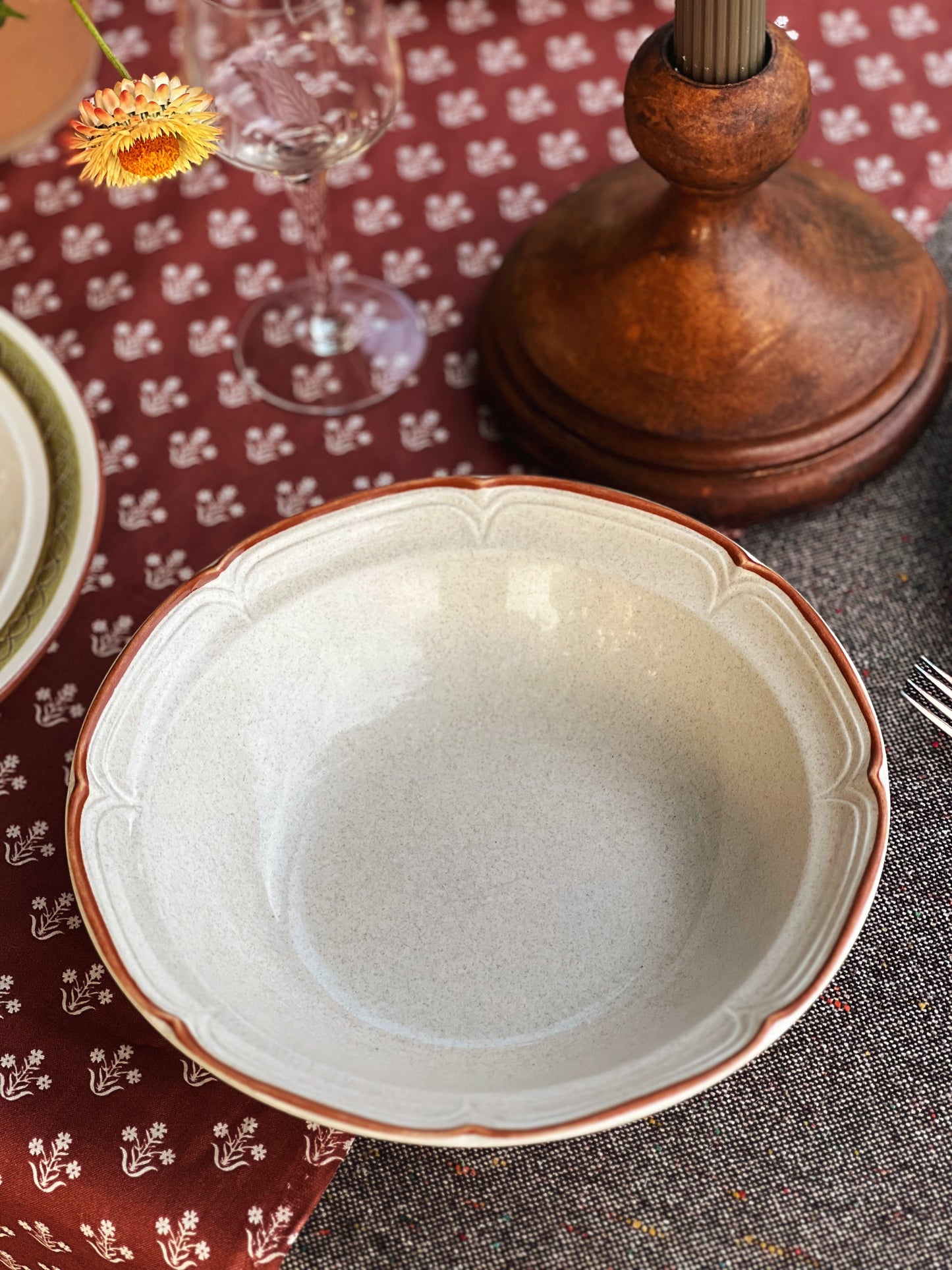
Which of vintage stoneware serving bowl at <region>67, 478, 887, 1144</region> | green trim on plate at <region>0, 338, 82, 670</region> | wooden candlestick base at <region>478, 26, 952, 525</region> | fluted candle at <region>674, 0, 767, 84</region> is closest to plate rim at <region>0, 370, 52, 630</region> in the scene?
green trim on plate at <region>0, 338, 82, 670</region>

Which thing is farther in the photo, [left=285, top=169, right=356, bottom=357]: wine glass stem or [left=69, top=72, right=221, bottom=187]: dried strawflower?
[left=285, top=169, right=356, bottom=357]: wine glass stem

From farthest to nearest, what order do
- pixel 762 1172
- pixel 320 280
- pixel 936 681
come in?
pixel 320 280 → pixel 936 681 → pixel 762 1172

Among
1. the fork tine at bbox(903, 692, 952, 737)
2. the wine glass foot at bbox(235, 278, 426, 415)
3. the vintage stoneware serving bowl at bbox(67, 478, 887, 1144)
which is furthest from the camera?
the wine glass foot at bbox(235, 278, 426, 415)

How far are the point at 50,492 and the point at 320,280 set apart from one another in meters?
0.20

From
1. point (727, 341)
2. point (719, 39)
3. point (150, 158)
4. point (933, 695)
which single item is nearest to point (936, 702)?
point (933, 695)

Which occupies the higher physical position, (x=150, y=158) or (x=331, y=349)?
(x=150, y=158)

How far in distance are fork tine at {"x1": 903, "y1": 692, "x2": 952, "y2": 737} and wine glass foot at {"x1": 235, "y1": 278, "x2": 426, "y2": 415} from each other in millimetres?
321

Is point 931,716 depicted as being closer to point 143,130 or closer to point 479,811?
point 479,811

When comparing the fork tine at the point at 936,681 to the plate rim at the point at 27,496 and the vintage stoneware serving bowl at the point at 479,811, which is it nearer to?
the vintage stoneware serving bowl at the point at 479,811

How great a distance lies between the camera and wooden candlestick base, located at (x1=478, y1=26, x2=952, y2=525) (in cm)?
58

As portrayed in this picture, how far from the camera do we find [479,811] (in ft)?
1.73

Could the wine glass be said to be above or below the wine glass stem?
above

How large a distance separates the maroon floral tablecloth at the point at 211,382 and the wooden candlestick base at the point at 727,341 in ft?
0.26

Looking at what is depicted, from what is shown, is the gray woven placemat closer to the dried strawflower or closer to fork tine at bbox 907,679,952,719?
fork tine at bbox 907,679,952,719
